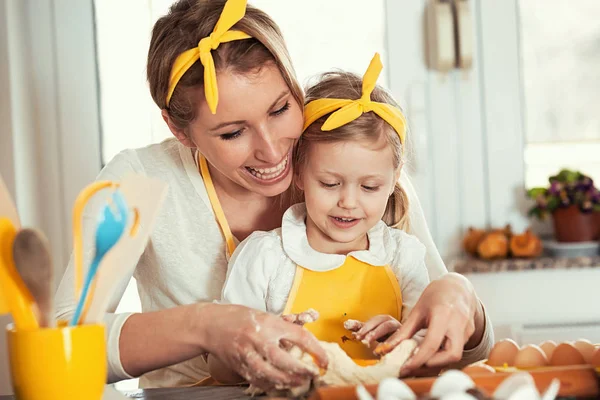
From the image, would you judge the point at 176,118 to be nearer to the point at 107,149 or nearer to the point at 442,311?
the point at 442,311

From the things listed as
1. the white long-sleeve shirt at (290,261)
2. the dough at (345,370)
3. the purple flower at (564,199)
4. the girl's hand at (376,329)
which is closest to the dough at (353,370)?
the dough at (345,370)

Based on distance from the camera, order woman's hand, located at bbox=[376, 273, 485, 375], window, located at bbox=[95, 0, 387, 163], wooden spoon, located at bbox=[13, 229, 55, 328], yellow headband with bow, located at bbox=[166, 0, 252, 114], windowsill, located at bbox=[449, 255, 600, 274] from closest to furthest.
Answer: wooden spoon, located at bbox=[13, 229, 55, 328], woman's hand, located at bbox=[376, 273, 485, 375], yellow headband with bow, located at bbox=[166, 0, 252, 114], windowsill, located at bbox=[449, 255, 600, 274], window, located at bbox=[95, 0, 387, 163]

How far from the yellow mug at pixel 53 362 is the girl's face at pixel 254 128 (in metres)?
0.55

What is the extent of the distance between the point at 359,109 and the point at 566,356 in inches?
22.2

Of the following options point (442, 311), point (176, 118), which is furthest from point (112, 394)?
point (176, 118)

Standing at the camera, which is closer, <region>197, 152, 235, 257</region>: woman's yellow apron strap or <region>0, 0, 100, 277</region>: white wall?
<region>197, 152, 235, 257</region>: woman's yellow apron strap

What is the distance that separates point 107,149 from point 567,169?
158 centimetres

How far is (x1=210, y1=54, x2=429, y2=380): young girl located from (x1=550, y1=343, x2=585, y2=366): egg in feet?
1.31

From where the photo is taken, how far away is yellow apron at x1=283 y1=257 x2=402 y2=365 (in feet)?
4.05

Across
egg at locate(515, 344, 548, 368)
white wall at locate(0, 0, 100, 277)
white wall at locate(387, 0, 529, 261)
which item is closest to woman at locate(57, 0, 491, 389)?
egg at locate(515, 344, 548, 368)

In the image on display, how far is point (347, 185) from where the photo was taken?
4.10 ft

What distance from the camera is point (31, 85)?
99.8 inches

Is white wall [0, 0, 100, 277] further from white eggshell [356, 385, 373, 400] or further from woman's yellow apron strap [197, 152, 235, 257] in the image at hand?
white eggshell [356, 385, 373, 400]

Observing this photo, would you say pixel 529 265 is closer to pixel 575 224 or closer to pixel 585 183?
pixel 575 224
